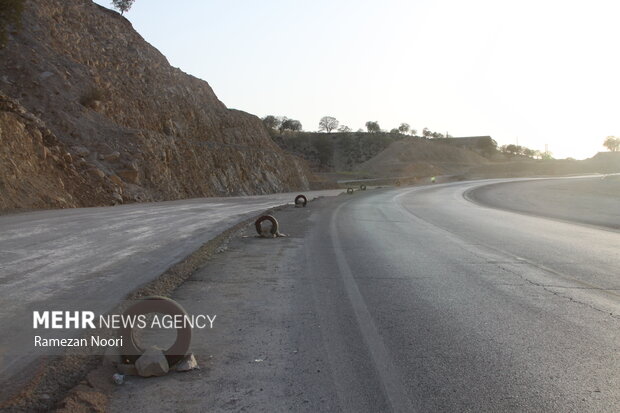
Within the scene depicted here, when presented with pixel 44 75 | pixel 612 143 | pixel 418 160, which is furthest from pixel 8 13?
pixel 612 143

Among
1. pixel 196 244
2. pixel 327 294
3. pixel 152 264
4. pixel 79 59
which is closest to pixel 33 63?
pixel 79 59

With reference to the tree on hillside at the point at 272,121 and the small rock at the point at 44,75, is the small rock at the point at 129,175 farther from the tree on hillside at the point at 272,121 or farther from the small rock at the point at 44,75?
the tree on hillside at the point at 272,121

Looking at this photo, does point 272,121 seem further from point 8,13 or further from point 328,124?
point 8,13

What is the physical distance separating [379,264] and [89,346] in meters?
6.48

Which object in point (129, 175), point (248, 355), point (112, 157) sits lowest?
point (248, 355)

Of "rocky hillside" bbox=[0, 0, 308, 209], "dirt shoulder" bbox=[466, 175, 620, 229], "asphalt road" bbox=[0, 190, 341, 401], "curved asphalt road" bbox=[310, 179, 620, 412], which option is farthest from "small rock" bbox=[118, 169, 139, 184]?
"curved asphalt road" bbox=[310, 179, 620, 412]

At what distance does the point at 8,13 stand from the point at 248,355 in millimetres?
34288

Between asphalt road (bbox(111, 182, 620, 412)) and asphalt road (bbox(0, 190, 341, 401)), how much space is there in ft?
3.55

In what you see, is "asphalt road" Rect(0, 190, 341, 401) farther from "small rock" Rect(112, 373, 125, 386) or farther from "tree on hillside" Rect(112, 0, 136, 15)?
"tree on hillside" Rect(112, 0, 136, 15)

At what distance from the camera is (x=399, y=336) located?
19.6 feet

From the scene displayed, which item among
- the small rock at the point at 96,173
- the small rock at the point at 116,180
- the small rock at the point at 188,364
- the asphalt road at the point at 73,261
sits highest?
the small rock at the point at 96,173

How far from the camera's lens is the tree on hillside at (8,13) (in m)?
32.0

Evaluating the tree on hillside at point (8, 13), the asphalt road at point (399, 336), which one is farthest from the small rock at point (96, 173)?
the asphalt road at point (399, 336)

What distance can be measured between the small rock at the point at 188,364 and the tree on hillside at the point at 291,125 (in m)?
158
